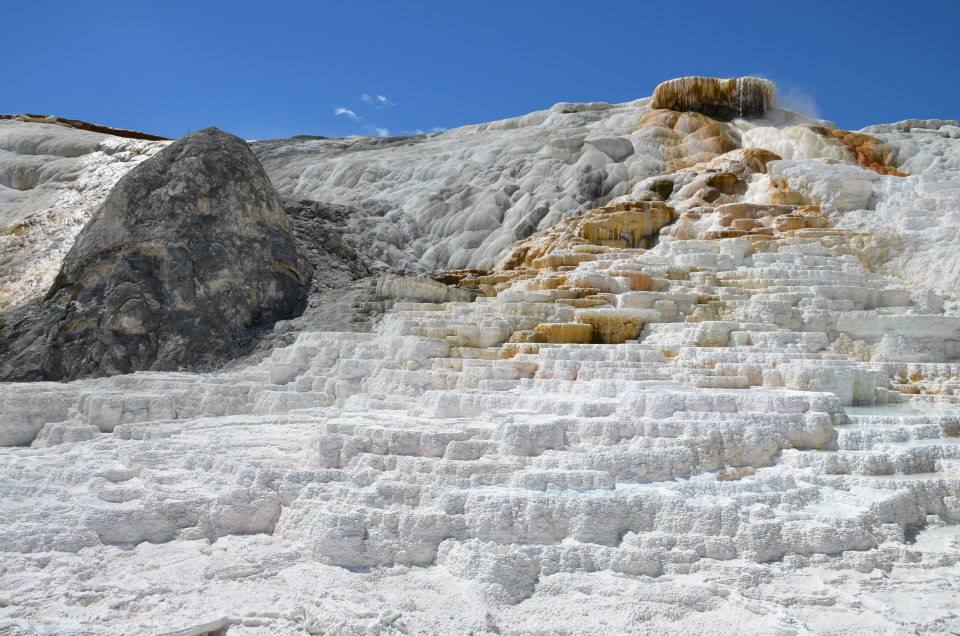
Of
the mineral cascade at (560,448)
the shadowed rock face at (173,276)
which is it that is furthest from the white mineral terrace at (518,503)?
the shadowed rock face at (173,276)

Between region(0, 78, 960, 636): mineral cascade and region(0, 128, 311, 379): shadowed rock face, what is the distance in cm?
45

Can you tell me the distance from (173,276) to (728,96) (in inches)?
563

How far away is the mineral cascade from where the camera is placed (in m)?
4.72

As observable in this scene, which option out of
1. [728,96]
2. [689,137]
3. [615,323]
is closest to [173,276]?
[615,323]

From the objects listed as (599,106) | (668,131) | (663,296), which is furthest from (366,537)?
(599,106)

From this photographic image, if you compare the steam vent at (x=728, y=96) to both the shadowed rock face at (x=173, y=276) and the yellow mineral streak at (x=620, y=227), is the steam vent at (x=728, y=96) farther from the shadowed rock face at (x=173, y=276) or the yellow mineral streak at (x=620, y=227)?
the shadowed rock face at (x=173, y=276)

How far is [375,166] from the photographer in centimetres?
2119

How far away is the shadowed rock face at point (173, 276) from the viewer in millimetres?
10945

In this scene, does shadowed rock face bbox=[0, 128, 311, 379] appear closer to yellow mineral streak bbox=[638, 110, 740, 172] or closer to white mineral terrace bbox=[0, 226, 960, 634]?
white mineral terrace bbox=[0, 226, 960, 634]

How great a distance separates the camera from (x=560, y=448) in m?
6.11

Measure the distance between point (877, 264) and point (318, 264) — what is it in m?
8.57

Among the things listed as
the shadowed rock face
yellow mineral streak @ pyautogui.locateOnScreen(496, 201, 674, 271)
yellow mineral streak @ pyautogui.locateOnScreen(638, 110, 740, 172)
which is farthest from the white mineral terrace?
yellow mineral streak @ pyautogui.locateOnScreen(638, 110, 740, 172)

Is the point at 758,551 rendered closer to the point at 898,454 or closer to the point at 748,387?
the point at 898,454

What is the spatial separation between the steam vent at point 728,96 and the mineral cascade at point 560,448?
6142 mm
